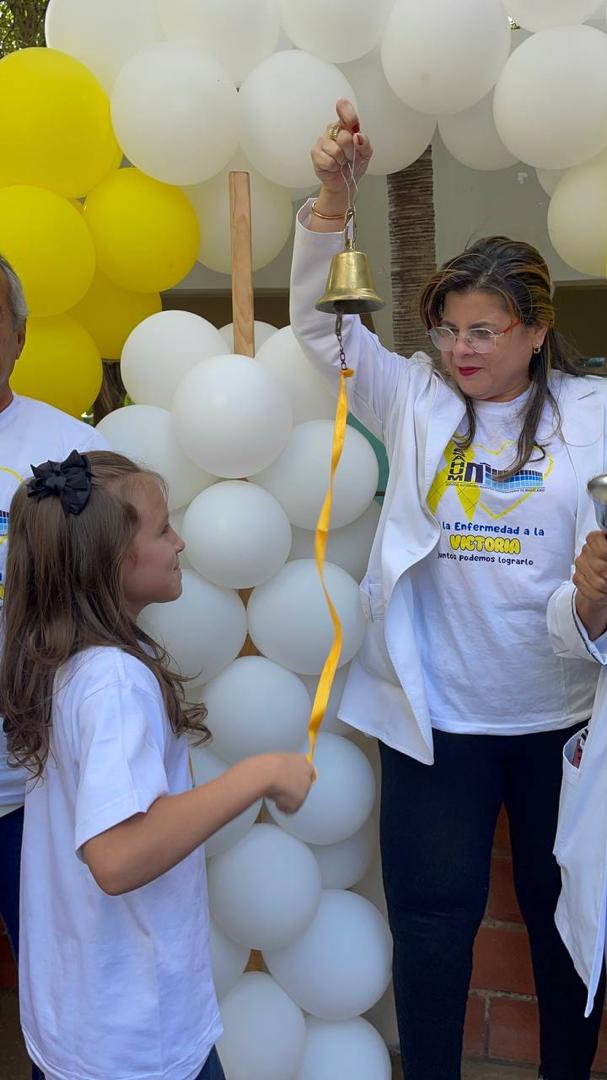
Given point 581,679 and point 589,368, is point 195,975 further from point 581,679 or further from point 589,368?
point 589,368

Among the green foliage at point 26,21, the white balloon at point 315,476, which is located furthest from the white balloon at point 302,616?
the green foliage at point 26,21

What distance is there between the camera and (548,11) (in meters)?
2.23

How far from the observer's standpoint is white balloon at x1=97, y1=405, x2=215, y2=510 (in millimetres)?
2256

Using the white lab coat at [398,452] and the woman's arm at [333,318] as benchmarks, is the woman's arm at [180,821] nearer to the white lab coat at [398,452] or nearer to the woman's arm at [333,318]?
the white lab coat at [398,452]

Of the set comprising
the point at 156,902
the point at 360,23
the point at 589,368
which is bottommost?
the point at 156,902

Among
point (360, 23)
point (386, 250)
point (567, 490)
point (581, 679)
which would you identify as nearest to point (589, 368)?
point (567, 490)

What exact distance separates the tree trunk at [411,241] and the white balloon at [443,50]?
785 millimetres

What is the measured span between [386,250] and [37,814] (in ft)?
7.55

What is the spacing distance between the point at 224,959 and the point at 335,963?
24 cm

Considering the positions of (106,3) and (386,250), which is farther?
(386,250)

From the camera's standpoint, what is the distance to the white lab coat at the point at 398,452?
82.9 inches

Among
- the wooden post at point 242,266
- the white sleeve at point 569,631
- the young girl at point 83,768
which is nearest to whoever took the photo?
the young girl at point 83,768

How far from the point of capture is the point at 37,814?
1.71 m

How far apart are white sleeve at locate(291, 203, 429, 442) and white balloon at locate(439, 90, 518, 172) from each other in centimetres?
51
